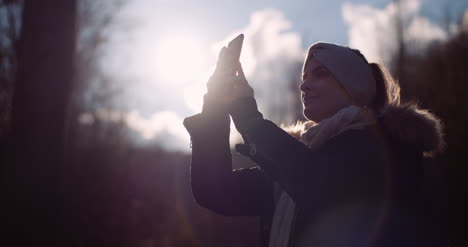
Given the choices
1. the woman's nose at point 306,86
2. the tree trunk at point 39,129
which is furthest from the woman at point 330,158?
the tree trunk at point 39,129

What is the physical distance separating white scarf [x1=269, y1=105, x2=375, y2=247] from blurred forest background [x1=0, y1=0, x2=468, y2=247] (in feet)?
2.56

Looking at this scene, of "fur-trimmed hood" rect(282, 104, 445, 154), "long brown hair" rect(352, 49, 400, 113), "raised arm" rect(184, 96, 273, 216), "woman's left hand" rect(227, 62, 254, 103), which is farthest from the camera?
"long brown hair" rect(352, 49, 400, 113)

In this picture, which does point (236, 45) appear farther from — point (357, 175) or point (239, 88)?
point (357, 175)

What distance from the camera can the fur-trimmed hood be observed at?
62.8 inches

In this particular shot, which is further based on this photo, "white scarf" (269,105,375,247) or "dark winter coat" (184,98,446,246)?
"white scarf" (269,105,375,247)

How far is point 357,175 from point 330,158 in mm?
117

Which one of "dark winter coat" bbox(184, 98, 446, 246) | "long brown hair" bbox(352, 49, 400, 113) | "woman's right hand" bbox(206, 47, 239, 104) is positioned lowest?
"dark winter coat" bbox(184, 98, 446, 246)

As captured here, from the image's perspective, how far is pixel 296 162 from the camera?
4.78ft

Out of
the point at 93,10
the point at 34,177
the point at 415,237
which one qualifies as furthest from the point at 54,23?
the point at 93,10

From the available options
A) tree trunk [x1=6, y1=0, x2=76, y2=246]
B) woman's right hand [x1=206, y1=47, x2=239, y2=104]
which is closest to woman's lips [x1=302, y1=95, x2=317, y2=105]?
woman's right hand [x1=206, y1=47, x2=239, y2=104]

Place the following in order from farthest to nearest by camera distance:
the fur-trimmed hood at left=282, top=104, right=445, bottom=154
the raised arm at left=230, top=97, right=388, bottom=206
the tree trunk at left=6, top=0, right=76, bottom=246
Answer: the tree trunk at left=6, top=0, right=76, bottom=246 → the fur-trimmed hood at left=282, top=104, right=445, bottom=154 → the raised arm at left=230, top=97, right=388, bottom=206

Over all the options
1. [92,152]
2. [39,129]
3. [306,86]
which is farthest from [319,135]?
[92,152]

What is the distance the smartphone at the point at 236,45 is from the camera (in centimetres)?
180

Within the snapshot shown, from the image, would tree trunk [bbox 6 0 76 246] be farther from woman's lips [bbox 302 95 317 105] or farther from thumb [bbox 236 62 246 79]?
woman's lips [bbox 302 95 317 105]
